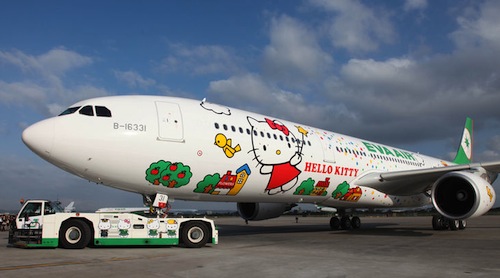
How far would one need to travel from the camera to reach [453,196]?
54.1 ft

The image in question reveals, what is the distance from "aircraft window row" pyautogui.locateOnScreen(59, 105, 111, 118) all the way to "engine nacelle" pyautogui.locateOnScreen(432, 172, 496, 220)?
1119 centimetres

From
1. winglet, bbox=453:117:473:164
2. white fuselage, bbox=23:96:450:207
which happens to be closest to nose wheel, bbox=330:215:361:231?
white fuselage, bbox=23:96:450:207

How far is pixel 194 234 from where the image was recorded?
1145 centimetres

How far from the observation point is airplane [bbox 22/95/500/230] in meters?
10.6

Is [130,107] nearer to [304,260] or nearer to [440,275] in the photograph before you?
[304,260]

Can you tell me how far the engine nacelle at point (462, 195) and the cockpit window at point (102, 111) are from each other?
11146mm

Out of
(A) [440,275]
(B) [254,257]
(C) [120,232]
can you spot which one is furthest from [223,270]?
(C) [120,232]

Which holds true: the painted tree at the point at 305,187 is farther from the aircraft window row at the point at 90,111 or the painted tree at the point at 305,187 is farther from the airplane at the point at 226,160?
the aircraft window row at the point at 90,111

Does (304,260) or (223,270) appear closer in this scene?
(223,270)

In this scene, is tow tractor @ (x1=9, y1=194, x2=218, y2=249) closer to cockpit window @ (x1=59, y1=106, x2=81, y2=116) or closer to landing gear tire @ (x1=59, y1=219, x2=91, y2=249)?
landing gear tire @ (x1=59, y1=219, x2=91, y2=249)

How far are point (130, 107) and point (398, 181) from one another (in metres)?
11.4

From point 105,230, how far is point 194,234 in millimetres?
2233

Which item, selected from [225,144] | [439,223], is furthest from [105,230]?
[439,223]

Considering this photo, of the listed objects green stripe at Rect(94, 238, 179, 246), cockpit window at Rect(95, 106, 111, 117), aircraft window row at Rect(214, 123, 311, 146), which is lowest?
green stripe at Rect(94, 238, 179, 246)
